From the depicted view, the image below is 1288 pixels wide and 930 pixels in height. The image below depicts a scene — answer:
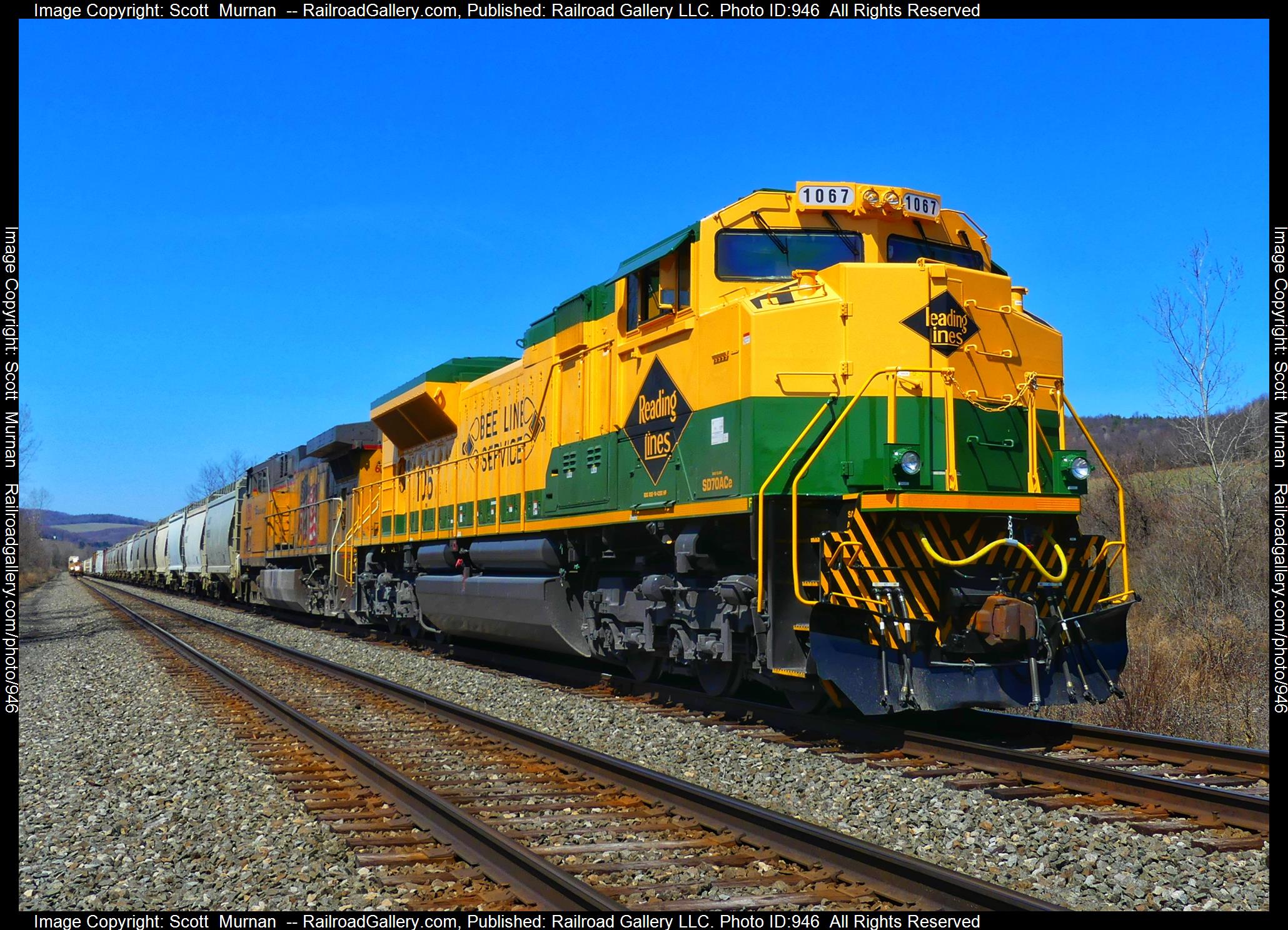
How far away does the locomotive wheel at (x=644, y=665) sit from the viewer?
9984mm

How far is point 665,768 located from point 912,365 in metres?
3.30

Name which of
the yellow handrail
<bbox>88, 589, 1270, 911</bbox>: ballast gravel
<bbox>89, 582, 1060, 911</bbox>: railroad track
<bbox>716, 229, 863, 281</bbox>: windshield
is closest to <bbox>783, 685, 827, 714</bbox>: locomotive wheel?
<bbox>88, 589, 1270, 911</bbox>: ballast gravel

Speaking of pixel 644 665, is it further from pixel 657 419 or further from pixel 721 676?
pixel 657 419

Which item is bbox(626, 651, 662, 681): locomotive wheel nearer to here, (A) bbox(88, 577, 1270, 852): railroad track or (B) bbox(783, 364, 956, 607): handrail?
(A) bbox(88, 577, 1270, 852): railroad track

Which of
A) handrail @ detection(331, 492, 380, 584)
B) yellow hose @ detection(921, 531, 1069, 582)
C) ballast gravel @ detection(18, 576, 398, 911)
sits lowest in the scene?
ballast gravel @ detection(18, 576, 398, 911)

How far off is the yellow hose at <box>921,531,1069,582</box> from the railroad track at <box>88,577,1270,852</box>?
3.84ft

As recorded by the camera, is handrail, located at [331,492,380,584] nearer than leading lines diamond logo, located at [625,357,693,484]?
No

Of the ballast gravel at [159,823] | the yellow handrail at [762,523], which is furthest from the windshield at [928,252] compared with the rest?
the ballast gravel at [159,823]

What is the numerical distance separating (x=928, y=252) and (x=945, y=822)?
465 cm

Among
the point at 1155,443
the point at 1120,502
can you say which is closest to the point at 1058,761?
the point at 1120,502

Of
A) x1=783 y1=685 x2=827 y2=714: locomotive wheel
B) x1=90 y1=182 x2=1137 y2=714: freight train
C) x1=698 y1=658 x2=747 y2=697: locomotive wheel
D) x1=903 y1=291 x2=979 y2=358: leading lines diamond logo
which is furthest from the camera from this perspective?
x1=698 y1=658 x2=747 y2=697: locomotive wheel

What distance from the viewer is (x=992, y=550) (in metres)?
6.95

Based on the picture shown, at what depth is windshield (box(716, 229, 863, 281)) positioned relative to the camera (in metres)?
8.24
